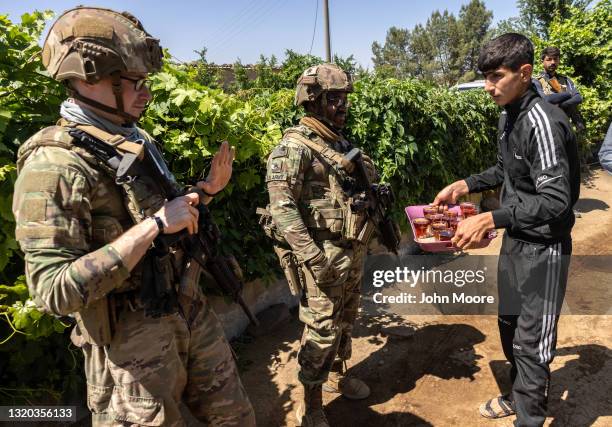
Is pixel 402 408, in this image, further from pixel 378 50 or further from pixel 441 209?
pixel 378 50

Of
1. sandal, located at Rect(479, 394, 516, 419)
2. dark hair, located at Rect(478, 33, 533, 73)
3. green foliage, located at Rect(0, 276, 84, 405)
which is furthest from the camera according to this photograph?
sandal, located at Rect(479, 394, 516, 419)

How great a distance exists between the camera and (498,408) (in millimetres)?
3240

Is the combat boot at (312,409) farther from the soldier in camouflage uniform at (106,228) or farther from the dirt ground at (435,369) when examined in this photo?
the soldier in camouflage uniform at (106,228)

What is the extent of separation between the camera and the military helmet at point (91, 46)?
167 cm

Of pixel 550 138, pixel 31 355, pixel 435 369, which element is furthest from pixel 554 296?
pixel 31 355

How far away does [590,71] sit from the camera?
10086mm

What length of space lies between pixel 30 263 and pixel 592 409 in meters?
3.92

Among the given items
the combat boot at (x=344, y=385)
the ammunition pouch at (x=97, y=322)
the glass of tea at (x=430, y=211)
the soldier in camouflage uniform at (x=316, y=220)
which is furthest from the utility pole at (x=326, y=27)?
the ammunition pouch at (x=97, y=322)

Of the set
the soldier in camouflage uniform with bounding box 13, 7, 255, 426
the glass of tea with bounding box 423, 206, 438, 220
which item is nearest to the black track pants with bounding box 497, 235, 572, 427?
the glass of tea with bounding box 423, 206, 438, 220

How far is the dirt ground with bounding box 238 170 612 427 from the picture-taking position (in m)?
3.30

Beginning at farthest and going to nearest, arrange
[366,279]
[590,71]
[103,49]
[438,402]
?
1. [590,71]
2. [366,279]
3. [438,402]
4. [103,49]

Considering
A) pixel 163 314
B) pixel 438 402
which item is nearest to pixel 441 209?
pixel 438 402

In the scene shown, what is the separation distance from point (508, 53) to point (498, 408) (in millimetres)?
2651

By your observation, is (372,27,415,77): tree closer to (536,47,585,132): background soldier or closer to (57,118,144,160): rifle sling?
(536,47,585,132): background soldier
